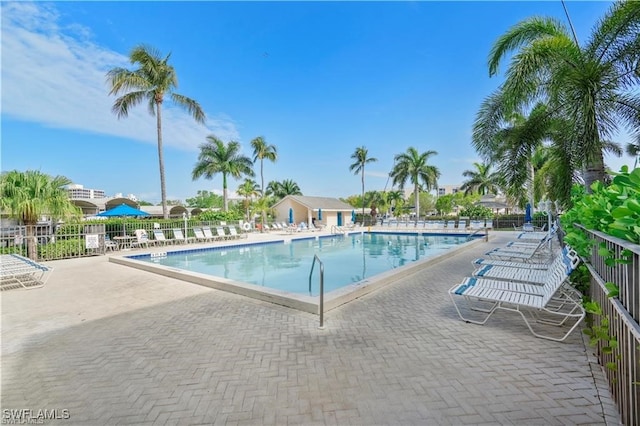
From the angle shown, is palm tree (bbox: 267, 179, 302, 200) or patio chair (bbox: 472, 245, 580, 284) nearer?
patio chair (bbox: 472, 245, 580, 284)

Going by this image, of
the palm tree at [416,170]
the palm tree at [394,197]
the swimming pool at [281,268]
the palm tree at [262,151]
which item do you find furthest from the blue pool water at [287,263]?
the palm tree at [394,197]

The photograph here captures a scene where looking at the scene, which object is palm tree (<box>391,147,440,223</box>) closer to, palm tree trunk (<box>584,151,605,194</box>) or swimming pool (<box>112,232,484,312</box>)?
swimming pool (<box>112,232,484,312</box>)

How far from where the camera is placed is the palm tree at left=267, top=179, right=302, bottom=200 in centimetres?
4512

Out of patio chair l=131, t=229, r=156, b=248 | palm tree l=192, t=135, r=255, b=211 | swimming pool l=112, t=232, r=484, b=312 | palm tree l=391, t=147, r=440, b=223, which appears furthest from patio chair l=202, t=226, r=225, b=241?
palm tree l=391, t=147, r=440, b=223

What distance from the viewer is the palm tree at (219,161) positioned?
27.9m

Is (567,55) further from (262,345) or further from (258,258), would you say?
(258,258)

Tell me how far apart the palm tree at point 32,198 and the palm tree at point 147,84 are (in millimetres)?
7671

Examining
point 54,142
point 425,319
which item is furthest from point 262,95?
point 425,319

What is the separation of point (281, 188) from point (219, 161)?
17.3 meters

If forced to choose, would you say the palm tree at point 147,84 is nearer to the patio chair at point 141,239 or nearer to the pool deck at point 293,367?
the patio chair at point 141,239

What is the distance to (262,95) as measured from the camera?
75.6 feet

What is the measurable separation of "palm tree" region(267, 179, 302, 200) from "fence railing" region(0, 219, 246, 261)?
30.1 m

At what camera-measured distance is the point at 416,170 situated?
3247 cm

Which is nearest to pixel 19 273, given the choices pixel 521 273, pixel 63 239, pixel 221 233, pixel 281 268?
pixel 63 239
